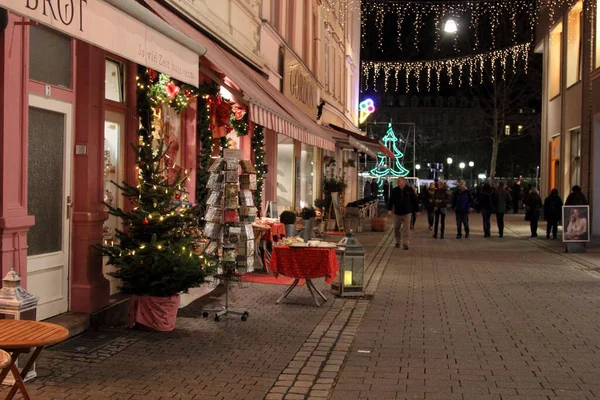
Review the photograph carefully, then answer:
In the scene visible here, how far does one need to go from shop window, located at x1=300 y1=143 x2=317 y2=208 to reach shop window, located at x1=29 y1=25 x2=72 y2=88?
596 inches

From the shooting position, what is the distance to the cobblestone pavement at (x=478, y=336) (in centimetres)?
634

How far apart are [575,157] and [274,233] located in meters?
16.1

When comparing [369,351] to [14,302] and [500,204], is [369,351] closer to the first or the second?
[14,302]

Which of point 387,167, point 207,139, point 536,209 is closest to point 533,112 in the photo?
point 387,167

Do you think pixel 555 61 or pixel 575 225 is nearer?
pixel 575 225

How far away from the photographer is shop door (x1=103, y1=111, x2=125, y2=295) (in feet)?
30.5

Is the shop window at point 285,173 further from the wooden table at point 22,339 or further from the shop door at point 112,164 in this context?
the wooden table at point 22,339

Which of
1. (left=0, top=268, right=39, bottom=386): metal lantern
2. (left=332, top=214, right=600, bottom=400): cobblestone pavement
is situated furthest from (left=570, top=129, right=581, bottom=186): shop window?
(left=0, top=268, right=39, bottom=386): metal lantern

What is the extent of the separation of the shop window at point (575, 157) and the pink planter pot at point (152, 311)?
19820 mm

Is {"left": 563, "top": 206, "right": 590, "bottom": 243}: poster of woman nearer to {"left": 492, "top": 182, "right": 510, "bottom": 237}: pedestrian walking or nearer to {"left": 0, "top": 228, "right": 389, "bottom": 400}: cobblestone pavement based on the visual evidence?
{"left": 492, "top": 182, "right": 510, "bottom": 237}: pedestrian walking

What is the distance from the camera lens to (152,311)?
26.6 feet

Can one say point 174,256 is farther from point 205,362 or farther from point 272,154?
point 272,154

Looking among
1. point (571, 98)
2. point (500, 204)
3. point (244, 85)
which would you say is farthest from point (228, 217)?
point (571, 98)

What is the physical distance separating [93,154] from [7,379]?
298 centimetres
